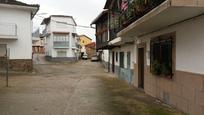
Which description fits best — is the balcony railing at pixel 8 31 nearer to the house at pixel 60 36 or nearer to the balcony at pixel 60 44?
the house at pixel 60 36

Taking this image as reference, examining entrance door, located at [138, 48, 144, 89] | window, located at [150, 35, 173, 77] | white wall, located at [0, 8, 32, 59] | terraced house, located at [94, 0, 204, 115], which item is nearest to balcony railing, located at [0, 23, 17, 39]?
white wall, located at [0, 8, 32, 59]

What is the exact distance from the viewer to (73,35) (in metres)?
52.8

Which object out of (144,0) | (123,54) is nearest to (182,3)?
(144,0)

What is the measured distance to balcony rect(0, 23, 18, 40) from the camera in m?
26.7

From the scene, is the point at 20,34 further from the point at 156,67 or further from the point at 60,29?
the point at 60,29

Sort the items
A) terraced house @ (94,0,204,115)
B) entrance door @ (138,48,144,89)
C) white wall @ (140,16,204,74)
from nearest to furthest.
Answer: terraced house @ (94,0,204,115)
white wall @ (140,16,204,74)
entrance door @ (138,48,144,89)

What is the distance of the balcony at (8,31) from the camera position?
26734 millimetres

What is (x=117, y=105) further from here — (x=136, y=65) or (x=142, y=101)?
(x=136, y=65)

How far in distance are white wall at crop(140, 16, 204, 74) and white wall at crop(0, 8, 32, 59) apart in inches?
798

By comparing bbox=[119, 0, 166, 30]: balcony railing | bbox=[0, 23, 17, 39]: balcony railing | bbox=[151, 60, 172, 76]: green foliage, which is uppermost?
bbox=[0, 23, 17, 39]: balcony railing

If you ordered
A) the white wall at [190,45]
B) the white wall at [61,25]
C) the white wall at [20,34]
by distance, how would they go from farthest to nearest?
1. the white wall at [61,25]
2. the white wall at [20,34]
3. the white wall at [190,45]

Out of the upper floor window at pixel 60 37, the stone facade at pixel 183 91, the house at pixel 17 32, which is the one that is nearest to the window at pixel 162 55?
the stone facade at pixel 183 91

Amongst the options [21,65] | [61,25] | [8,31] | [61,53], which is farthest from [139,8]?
[61,53]

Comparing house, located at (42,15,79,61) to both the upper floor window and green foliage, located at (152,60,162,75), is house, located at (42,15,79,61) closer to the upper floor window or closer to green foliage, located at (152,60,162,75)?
the upper floor window
